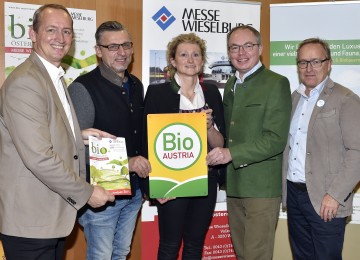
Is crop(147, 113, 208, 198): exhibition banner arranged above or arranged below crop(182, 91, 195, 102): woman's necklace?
below

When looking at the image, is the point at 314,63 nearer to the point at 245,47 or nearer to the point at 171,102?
the point at 245,47

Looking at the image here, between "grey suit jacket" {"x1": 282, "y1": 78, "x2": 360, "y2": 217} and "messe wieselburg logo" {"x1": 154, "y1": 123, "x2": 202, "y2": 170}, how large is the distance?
0.78 meters

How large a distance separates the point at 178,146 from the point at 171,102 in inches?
12.9

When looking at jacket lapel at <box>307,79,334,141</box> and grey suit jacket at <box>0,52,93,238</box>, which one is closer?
grey suit jacket at <box>0,52,93,238</box>

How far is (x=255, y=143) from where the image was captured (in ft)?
9.00

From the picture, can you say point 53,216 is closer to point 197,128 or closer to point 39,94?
point 39,94

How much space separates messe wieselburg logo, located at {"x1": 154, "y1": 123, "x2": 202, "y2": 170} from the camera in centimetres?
264

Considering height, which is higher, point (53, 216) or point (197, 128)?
point (197, 128)

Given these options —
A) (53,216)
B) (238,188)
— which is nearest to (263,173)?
(238,188)

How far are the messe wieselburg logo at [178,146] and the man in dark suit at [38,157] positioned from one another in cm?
61

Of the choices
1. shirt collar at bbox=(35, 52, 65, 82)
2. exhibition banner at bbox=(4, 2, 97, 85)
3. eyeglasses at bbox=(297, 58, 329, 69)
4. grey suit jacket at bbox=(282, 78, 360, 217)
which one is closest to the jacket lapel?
grey suit jacket at bbox=(282, 78, 360, 217)

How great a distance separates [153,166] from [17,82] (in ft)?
3.40

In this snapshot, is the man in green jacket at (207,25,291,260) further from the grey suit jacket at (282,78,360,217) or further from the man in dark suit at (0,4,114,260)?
the man in dark suit at (0,4,114,260)

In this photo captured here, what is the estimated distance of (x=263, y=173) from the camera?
111 inches
